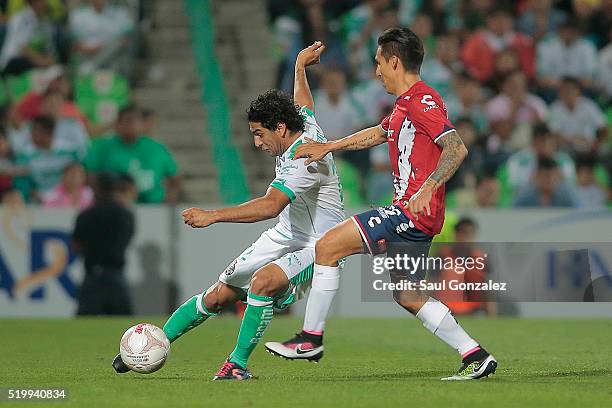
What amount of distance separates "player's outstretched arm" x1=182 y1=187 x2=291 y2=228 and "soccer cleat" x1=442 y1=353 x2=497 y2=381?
1522 millimetres

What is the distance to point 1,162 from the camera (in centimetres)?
1584

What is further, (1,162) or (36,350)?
(1,162)

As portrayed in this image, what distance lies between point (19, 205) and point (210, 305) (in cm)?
686

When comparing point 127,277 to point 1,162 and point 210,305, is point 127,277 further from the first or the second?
point 210,305

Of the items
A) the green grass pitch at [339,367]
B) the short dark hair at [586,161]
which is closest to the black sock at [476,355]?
the green grass pitch at [339,367]

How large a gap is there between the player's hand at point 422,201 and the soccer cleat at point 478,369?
3.29 feet

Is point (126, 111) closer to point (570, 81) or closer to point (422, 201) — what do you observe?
point (570, 81)

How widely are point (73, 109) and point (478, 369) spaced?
1001 centimetres

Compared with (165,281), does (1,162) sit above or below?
above

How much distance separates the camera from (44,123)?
15836 mm

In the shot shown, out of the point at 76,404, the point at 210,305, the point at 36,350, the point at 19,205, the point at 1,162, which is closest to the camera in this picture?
the point at 76,404

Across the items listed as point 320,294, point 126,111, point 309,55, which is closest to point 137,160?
point 126,111

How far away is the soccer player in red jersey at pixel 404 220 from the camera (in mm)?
7742

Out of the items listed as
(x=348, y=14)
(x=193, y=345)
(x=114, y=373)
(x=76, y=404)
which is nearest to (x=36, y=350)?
(x=193, y=345)
